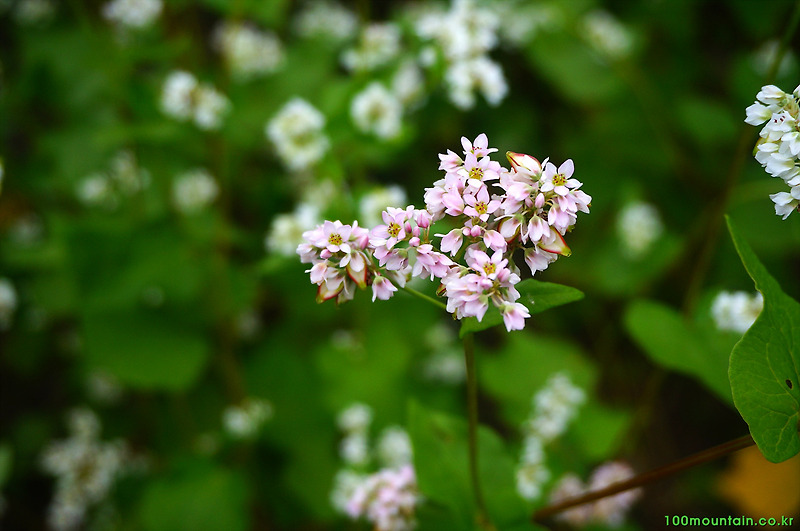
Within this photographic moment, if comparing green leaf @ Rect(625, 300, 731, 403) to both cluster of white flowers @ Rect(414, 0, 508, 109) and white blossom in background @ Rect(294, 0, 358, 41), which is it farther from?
white blossom in background @ Rect(294, 0, 358, 41)

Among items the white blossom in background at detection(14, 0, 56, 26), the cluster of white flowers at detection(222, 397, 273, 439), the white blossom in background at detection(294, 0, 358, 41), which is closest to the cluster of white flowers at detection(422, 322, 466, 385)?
the cluster of white flowers at detection(222, 397, 273, 439)

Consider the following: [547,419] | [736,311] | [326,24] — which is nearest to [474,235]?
[736,311]

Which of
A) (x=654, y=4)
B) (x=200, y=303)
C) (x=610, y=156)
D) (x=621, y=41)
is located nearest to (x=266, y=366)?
(x=200, y=303)

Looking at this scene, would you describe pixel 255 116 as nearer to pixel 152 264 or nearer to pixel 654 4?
pixel 152 264

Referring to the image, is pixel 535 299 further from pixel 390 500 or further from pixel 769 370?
pixel 390 500

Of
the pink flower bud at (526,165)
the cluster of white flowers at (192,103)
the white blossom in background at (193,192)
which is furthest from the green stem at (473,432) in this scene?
the white blossom in background at (193,192)

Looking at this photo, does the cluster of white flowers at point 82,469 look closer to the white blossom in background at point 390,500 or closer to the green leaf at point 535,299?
the white blossom in background at point 390,500

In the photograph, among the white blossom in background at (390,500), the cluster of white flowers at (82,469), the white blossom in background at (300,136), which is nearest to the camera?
the white blossom in background at (390,500)
